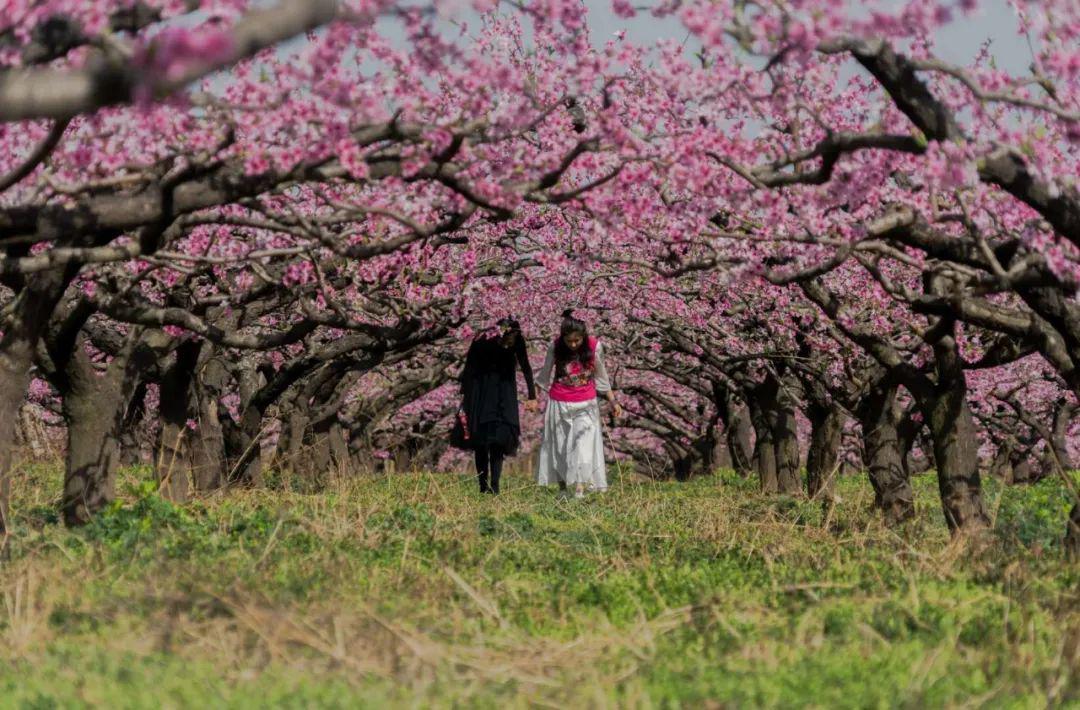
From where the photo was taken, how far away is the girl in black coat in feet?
52.4

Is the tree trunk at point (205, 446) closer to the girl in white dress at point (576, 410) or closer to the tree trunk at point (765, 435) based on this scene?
the girl in white dress at point (576, 410)

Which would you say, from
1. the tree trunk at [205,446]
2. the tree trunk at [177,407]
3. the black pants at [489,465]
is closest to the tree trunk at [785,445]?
the black pants at [489,465]

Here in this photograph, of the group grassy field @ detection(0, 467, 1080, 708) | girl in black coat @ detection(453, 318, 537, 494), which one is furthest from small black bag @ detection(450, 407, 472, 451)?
grassy field @ detection(0, 467, 1080, 708)

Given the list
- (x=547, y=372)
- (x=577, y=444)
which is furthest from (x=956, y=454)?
(x=547, y=372)

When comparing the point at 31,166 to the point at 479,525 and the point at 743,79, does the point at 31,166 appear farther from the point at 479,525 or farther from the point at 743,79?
the point at 479,525

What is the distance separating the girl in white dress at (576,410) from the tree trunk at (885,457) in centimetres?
297

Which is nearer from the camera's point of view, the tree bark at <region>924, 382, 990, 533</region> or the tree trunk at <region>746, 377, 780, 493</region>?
the tree bark at <region>924, 382, 990, 533</region>

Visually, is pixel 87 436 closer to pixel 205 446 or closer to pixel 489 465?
Answer: pixel 205 446

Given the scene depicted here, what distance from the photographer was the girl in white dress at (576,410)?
15.6 metres

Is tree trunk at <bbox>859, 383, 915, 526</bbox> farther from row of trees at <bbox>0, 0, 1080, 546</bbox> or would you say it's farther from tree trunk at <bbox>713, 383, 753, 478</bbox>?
tree trunk at <bbox>713, 383, 753, 478</bbox>

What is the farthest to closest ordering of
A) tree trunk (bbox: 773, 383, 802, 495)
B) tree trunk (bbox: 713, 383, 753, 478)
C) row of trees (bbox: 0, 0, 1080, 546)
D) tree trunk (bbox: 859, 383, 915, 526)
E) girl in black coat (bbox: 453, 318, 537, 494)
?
tree trunk (bbox: 713, 383, 753, 478)
tree trunk (bbox: 773, 383, 802, 495)
girl in black coat (bbox: 453, 318, 537, 494)
tree trunk (bbox: 859, 383, 915, 526)
row of trees (bbox: 0, 0, 1080, 546)

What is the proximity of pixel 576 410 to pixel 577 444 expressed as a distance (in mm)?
381

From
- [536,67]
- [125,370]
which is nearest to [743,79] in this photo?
[536,67]

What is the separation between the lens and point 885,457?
13406 mm
